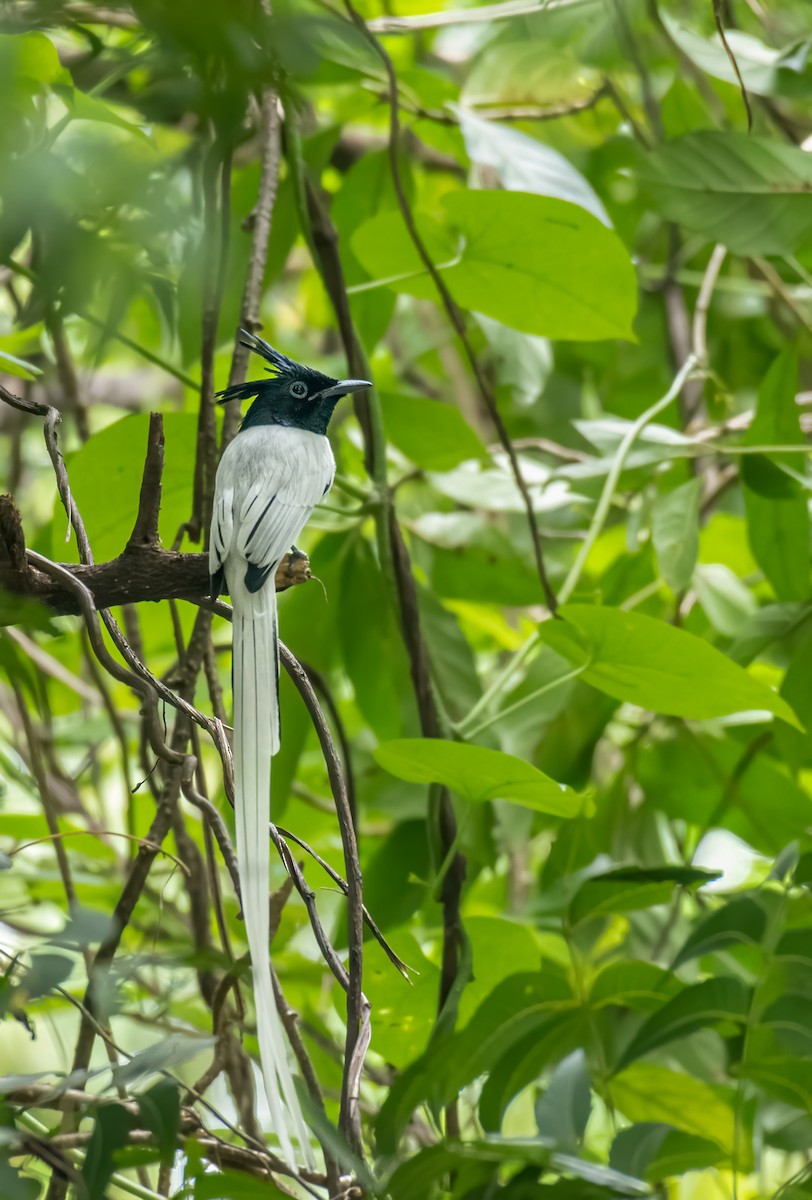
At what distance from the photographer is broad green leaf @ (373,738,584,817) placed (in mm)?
1252

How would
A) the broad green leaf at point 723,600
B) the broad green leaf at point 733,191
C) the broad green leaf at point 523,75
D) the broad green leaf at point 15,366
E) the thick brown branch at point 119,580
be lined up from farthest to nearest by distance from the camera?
the broad green leaf at point 523,75 < the broad green leaf at point 723,600 < the broad green leaf at point 733,191 < the broad green leaf at point 15,366 < the thick brown branch at point 119,580

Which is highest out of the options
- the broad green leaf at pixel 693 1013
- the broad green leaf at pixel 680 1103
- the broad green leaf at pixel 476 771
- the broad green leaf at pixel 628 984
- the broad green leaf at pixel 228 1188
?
the broad green leaf at pixel 476 771

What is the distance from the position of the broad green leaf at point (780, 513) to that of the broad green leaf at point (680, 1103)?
2.47ft

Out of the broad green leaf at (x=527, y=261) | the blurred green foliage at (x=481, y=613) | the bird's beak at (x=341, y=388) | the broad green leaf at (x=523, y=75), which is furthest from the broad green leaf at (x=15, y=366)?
the broad green leaf at (x=523, y=75)

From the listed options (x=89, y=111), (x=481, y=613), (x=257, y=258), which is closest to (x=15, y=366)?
(x=89, y=111)

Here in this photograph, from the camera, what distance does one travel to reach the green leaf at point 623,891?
148 cm

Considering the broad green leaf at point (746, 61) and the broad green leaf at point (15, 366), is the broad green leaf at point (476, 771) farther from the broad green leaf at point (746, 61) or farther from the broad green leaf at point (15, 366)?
the broad green leaf at point (746, 61)

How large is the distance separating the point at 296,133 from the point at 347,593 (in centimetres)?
73

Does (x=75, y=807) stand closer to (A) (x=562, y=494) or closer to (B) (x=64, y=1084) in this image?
(A) (x=562, y=494)

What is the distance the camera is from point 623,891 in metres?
1.53

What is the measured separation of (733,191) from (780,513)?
0.52 meters

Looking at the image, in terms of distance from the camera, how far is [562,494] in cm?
224

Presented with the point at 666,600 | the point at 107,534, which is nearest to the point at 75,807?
the point at 107,534

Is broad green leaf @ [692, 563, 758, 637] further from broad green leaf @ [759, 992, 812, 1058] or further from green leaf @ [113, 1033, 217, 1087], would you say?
green leaf @ [113, 1033, 217, 1087]
